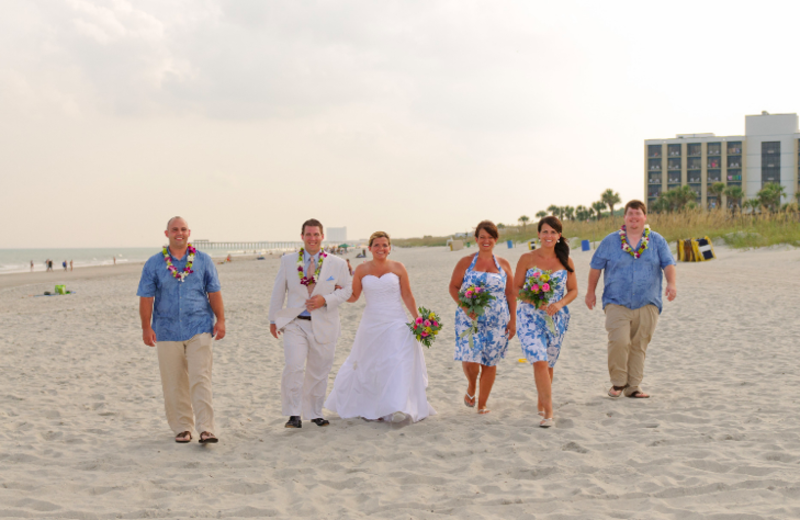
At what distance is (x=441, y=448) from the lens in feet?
16.0

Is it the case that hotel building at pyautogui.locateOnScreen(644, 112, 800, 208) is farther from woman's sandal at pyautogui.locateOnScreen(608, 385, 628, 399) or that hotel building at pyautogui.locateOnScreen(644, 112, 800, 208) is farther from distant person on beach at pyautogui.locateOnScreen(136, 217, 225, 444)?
distant person on beach at pyautogui.locateOnScreen(136, 217, 225, 444)

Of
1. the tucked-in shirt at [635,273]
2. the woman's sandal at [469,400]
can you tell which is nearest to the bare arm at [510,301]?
the woman's sandal at [469,400]

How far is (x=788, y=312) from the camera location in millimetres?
11250

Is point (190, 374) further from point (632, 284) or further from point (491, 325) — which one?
point (632, 284)

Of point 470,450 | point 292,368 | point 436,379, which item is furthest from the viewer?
point 436,379

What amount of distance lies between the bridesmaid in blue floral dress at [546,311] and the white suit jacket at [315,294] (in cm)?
168

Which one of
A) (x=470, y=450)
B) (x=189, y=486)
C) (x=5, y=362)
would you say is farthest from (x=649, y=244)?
(x=5, y=362)

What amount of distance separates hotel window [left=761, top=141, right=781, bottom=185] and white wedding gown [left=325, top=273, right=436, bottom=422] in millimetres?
97786

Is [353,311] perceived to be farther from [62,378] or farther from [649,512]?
[649,512]

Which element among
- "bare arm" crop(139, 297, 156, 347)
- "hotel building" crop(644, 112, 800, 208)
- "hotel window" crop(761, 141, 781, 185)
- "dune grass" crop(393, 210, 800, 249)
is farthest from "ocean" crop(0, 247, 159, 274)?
"hotel window" crop(761, 141, 781, 185)

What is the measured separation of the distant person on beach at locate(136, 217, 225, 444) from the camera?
4918 mm

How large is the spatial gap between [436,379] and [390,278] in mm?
2616

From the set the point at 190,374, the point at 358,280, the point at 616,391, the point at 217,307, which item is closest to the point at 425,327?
the point at 358,280

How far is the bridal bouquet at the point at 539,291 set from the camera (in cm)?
525
